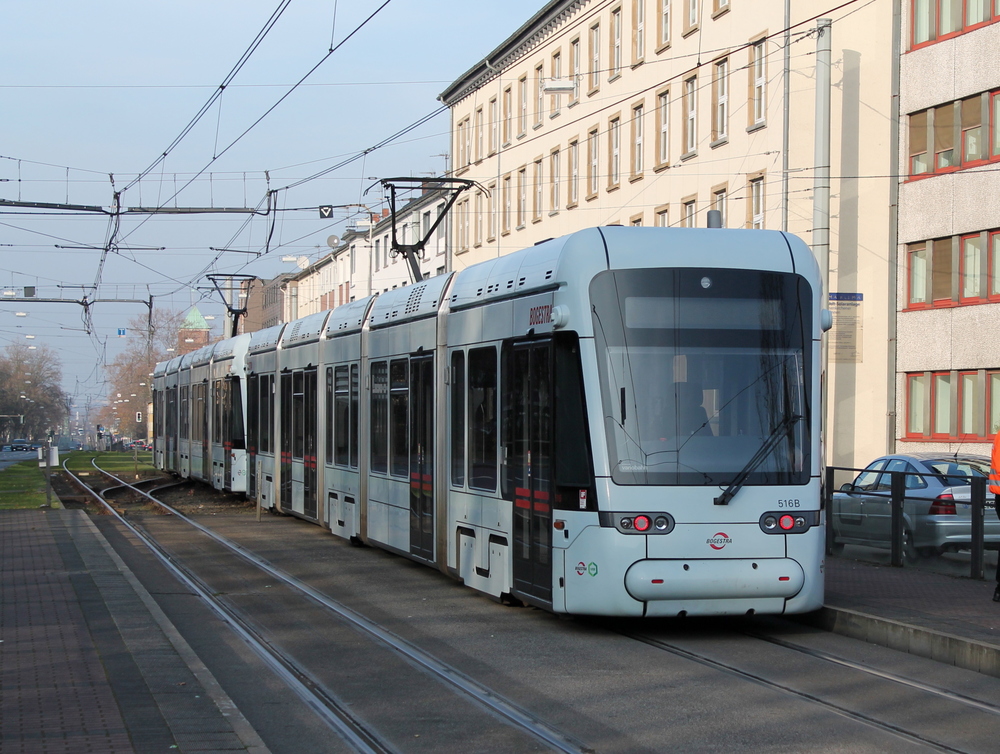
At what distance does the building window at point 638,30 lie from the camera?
39.9 m

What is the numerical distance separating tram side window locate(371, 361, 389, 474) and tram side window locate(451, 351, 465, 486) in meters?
2.63

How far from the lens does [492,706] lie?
7.79 metres

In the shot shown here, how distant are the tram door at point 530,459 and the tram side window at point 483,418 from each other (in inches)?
14.7

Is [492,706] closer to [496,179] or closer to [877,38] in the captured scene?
[877,38]

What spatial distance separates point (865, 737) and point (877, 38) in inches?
1043

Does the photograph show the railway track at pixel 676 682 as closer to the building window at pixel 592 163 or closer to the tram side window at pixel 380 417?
the tram side window at pixel 380 417

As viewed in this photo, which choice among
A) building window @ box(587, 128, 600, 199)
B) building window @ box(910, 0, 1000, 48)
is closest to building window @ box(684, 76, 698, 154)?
building window @ box(587, 128, 600, 199)

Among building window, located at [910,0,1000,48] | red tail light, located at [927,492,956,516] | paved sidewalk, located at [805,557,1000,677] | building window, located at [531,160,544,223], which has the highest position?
building window, located at [910,0,1000,48]

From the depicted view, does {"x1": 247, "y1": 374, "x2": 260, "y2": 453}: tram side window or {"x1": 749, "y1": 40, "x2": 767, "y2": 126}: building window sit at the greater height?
{"x1": 749, "y1": 40, "x2": 767, "y2": 126}: building window

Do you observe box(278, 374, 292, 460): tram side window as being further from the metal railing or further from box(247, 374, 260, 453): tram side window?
the metal railing

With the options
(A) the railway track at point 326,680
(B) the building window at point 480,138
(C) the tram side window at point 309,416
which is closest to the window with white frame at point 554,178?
(B) the building window at point 480,138

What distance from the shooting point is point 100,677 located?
8.15 metres

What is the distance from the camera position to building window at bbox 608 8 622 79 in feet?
137

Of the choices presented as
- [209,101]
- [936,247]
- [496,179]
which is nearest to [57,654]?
[209,101]
